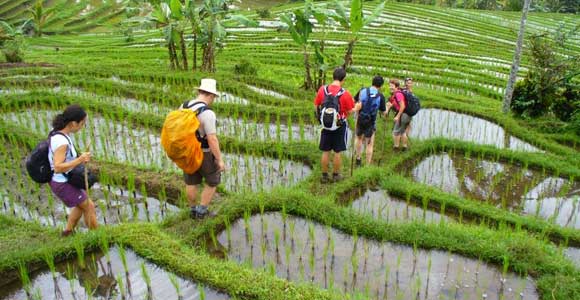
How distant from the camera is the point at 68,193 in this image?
15.6 feet

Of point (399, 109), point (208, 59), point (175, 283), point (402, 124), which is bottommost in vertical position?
point (175, 283)

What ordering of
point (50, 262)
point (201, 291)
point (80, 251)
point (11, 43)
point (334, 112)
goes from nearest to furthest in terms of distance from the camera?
point (201, 291), point (50, 262), point (80, 251), point (334, 112), point (11, 43)

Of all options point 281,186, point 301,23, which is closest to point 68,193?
point 281,186

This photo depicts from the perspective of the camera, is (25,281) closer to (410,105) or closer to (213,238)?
(213,238)

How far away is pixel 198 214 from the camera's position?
559cm

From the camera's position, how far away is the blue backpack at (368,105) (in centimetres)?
714

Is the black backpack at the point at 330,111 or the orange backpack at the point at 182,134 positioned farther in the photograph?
the black backpack at the point at 330,111

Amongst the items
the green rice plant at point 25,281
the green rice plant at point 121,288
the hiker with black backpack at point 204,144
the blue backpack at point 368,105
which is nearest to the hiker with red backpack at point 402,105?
the blue backpack at point 368,105

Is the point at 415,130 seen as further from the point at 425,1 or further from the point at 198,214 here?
the point at 425,1

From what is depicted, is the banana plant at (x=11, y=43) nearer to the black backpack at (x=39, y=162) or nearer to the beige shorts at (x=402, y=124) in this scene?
the black backpack at (x=39, y=162)

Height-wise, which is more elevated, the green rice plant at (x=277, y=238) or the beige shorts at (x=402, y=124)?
the beige shorts at (x=402, y=124)

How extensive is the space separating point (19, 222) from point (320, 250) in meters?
3.65

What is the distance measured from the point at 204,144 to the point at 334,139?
216 cm

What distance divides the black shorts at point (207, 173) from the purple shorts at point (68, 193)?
4.01 ft
